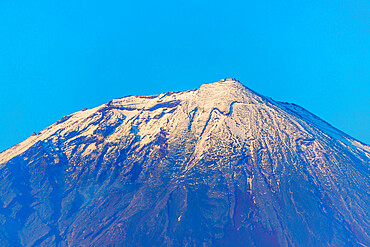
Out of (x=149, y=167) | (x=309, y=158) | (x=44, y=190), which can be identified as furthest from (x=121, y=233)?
(x=309, y=158)

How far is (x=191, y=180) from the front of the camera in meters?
110

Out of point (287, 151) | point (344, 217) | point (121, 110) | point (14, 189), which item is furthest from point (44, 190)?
point (344, 217)

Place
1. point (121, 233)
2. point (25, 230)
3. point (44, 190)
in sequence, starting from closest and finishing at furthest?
point (121, 233) < point (25, 230) < point (44, 190)

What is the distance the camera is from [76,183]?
11956 cm

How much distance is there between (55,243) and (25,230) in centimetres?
1111

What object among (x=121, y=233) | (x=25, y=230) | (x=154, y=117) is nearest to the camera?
(x=121, y=233)

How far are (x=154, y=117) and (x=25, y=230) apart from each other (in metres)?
56.9

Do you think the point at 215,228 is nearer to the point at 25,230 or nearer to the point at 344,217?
the point at 344,217

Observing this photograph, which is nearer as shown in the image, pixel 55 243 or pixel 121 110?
pixel 55 243

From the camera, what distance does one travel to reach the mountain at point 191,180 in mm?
98750

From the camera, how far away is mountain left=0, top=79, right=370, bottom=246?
98.8 m

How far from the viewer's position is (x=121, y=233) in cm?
9769

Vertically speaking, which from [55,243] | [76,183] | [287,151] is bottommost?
[55,243]

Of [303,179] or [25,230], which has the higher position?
[303,179]
